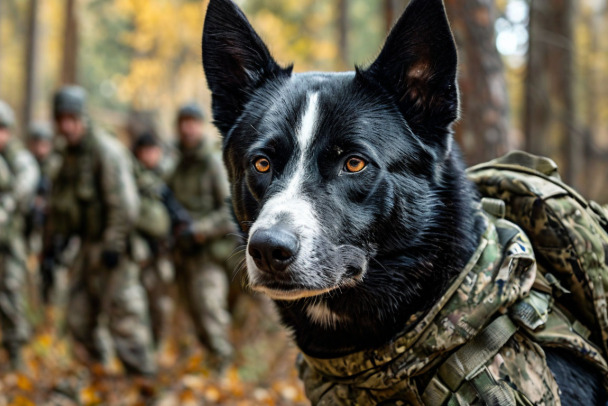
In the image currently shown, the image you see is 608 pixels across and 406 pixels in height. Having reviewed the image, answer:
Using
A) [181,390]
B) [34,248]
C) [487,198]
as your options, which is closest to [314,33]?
[34,248]

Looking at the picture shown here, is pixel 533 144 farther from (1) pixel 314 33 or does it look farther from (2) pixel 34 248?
(1) pixel 314 33

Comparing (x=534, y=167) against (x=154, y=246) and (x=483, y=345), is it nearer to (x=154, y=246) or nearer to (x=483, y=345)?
(x=483, y=345)

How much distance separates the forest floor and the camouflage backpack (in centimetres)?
281

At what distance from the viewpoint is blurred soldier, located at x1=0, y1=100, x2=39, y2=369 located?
7617 mm

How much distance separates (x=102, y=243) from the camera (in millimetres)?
6496

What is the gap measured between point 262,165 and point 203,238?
4869 millimetres

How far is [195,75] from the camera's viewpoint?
21719 millimetres

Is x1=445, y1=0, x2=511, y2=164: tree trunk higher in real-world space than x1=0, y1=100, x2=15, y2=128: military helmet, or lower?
higher

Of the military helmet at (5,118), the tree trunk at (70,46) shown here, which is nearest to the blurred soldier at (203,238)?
the military helmet at (5,118)

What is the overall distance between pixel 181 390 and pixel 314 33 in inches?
618

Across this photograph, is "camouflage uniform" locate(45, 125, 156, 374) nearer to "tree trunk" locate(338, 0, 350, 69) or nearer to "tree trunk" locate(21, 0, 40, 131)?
"tree trunk" locate(338, 0, 350, 69)

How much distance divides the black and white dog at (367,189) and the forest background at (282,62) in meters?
0.42

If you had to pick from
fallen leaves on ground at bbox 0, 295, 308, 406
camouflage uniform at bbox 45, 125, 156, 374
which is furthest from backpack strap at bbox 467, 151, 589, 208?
camouflage uniform at bbox 45, 125, 156, 374

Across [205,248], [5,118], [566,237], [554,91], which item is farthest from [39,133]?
[566,237]
